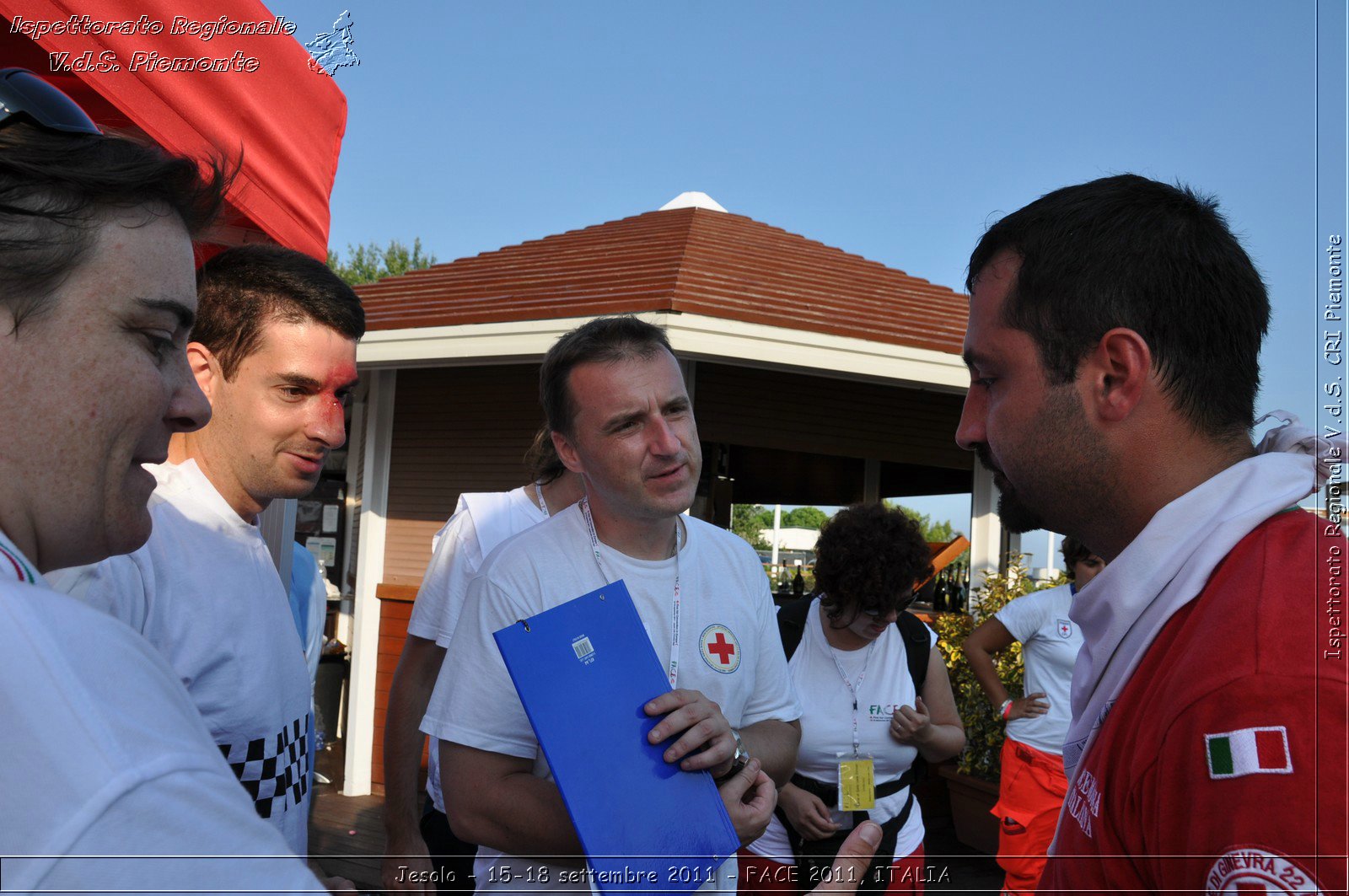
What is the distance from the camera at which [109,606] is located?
5.20 ft

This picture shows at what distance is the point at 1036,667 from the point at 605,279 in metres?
4.77

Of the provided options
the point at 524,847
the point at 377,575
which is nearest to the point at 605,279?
the point at 377,575

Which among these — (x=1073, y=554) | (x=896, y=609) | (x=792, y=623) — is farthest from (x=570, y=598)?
(x=1073, y=554)

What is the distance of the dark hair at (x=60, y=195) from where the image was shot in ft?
2.83

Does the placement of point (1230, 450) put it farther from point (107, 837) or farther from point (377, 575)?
point (377, 575)

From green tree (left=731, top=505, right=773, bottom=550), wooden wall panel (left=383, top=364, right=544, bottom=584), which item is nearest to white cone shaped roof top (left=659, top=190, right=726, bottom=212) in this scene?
wooden wall panel (left=383, top=364, right=544, bottom=584)

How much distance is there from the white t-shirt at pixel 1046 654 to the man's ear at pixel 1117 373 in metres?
3.94

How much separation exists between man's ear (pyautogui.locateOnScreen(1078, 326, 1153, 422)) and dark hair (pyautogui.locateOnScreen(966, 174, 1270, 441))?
2 centimetres

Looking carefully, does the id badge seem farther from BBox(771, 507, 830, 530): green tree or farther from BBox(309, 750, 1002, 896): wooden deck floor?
BBox(771, 507, 830, 530): green tree

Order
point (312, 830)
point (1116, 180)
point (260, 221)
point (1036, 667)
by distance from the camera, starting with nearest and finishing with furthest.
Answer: point (1116, 180) < point (260, 221) < point (1036, 667) < point (312, 830)

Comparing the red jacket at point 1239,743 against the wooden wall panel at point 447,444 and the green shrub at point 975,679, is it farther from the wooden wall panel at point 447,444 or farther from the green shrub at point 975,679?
the wooden wall panel at point 447,444

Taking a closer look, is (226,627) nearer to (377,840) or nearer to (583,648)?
(583,648)

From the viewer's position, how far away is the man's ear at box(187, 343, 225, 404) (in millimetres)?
2121

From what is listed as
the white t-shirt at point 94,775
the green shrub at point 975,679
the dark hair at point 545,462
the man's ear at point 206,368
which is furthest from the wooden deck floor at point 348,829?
the white t-shirt at point 94,775
